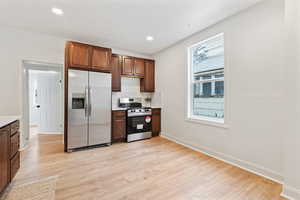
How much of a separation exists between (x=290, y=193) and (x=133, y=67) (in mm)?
4044

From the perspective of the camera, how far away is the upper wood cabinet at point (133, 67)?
4133mm

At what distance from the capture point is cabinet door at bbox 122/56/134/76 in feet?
13.5

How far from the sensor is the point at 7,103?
300cm

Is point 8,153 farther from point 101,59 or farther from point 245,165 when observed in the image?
point 245,165

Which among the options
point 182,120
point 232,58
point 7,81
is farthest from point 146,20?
point 7,81

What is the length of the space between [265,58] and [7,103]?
16.6 ft

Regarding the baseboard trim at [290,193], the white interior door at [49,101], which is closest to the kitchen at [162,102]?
the baseboard trim at [290,193]

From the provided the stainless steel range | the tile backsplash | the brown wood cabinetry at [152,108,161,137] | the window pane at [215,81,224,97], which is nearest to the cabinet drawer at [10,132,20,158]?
the stainless steel range

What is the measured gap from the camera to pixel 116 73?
3.98 m

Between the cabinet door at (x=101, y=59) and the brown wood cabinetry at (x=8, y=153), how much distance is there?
191cm

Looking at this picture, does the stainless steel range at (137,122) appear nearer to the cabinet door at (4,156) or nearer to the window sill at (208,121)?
the window sill at (208,121)

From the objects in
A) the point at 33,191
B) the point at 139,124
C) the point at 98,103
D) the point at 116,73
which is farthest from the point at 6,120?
the point at 139,124

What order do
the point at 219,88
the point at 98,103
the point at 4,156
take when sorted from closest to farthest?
1. the point at 4,156
2. the point at 219,88
3. the point at 98,103

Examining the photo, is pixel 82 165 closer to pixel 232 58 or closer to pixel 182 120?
pixel 182 120
